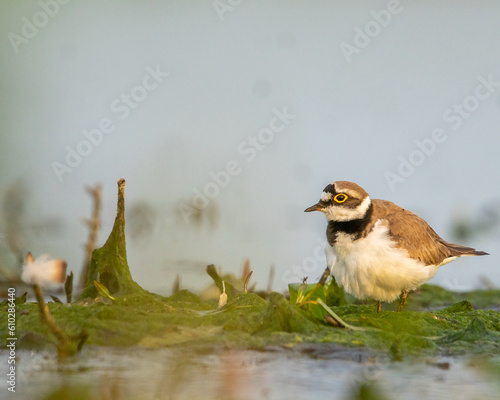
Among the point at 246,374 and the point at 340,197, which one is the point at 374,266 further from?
the point at 246,374

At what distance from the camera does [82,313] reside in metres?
4.98

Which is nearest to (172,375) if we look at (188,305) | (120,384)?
(120,384)

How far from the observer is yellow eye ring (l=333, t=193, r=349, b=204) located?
748 centimetres

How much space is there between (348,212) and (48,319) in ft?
14.4

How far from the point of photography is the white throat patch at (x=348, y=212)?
7.40 metres

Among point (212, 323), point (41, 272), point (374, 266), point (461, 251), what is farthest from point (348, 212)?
point (41, 272)

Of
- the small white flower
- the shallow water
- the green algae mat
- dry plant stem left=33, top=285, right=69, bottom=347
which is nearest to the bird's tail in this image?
the green algae mat

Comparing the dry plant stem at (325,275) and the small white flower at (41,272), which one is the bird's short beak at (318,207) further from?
the small white flower at (41,272)

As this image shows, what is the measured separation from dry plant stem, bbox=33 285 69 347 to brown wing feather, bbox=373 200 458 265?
172 inches

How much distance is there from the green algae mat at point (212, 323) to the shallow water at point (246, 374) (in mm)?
152

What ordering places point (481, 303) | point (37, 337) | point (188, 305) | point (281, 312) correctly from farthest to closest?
point (481, 303) < point (188, 305) < point (281, 312) < point (37, 337)

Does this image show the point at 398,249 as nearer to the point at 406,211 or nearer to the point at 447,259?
the point at 406,211

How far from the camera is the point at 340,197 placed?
7508mm

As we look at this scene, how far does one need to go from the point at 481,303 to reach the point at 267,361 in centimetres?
567
